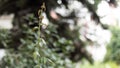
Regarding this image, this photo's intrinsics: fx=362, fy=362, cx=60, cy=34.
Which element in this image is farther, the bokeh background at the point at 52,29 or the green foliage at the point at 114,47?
the green foliage at the point at 114,47

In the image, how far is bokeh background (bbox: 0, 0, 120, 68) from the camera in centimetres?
207

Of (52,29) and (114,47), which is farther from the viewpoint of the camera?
(114,47)

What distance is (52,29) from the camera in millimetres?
2209

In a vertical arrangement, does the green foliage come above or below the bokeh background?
above

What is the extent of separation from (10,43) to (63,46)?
39 cm

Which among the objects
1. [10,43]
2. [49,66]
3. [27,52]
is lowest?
[49,66]

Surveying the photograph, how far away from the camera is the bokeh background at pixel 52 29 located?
207 centimetres

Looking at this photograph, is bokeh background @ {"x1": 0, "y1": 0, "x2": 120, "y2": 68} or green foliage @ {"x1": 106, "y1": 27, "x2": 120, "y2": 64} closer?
bokeh background @ {"x1": 0, "y1": 0, "x2": 120, "y2": 68}

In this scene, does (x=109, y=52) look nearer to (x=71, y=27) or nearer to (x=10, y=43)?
(x=71, y=27)

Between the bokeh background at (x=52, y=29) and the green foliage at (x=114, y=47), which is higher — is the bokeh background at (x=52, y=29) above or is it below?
below

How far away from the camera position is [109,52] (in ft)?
13.9

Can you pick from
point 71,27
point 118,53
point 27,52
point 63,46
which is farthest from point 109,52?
point 27,52

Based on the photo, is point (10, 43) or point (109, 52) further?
point (109, 52)

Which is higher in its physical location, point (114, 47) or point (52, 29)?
point (114, 47)
